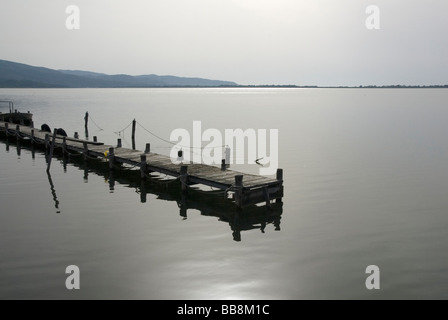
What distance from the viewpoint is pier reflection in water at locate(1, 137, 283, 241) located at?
17.2m

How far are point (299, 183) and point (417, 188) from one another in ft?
21.3

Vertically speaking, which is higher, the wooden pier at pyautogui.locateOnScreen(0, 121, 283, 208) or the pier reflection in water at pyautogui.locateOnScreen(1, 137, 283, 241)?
the wooden pier at pyautogui.locateOnScreen(0, 121, 283, 208)

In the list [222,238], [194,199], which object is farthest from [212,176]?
[222,238]

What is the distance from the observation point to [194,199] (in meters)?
20.6

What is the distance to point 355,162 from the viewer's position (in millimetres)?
31328

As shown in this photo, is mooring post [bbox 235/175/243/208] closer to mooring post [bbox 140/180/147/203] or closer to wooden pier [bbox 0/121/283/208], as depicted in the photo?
wooden pier [bbox 0/121/283/208]

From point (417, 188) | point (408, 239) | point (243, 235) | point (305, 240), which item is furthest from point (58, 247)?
point (417, 188)

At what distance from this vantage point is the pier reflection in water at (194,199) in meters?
17.2

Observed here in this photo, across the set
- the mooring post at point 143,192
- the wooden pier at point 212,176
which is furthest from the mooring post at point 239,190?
the mooring post at point 143,192

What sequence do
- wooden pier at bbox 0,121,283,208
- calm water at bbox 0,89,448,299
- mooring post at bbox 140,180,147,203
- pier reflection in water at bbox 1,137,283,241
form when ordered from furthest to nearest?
mooring post at bbox 140,180,147,203 < wooden pier at bbox 0,121,283,208 < pier reflection in water at bbox 1,137,283,241 < calm water at bbox 0,89,448,299

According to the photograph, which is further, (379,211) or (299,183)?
(299,183)

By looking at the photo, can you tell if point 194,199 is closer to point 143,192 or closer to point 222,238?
point 143,192

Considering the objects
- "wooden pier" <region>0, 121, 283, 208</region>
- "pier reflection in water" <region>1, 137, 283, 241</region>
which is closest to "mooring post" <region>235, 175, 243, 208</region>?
"wooden pier" <region>0, 121, 283, 208</region>
